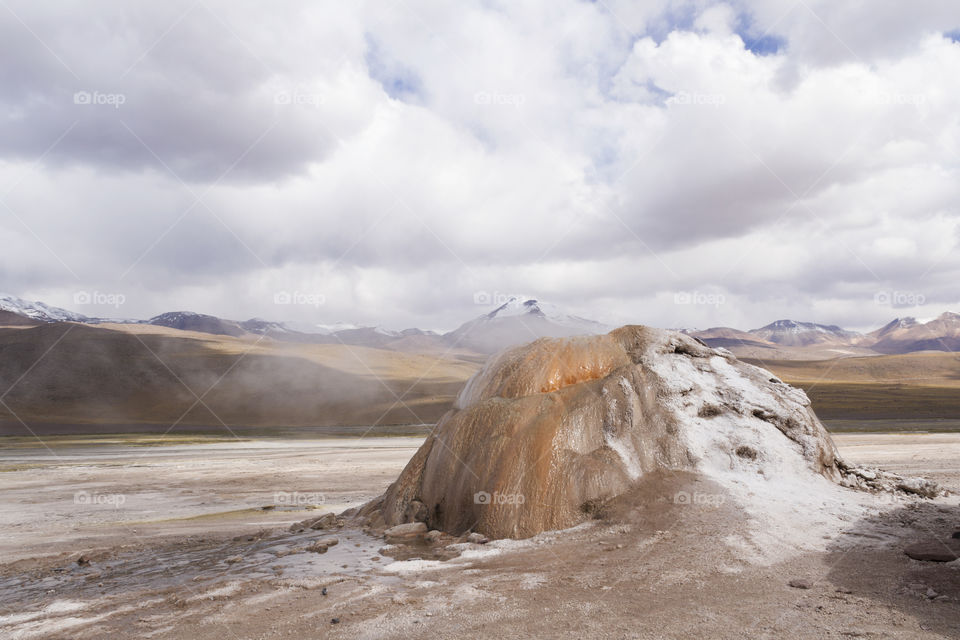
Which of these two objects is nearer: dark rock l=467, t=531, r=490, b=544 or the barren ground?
the barren ground

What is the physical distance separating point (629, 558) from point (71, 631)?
6.06 metres

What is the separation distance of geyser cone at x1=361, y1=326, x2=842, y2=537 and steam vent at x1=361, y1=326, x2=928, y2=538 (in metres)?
0.02

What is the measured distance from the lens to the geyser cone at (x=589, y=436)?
9000 millimetres

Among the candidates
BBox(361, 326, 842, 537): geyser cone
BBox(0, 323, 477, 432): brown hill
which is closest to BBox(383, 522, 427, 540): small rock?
BBox(361, 326, 842, 537): geyser cone

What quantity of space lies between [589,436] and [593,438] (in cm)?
8

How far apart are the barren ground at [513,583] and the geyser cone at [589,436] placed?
49 cm

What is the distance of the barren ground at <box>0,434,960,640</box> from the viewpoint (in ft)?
18.6

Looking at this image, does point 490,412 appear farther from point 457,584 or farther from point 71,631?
point 71,631

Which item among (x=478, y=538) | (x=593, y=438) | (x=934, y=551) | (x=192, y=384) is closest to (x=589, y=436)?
(x=593, y=438)

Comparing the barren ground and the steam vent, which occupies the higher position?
the steam vent

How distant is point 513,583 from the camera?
6879 millimetres

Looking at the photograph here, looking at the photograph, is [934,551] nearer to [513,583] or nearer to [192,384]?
[513,583]

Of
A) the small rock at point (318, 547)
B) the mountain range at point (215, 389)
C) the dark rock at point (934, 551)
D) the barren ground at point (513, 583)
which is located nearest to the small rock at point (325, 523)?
the barren ground at point (513, 583)

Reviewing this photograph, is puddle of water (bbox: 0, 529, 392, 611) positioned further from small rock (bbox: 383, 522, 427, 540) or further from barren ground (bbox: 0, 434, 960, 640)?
small rock (bbox: 383, 522, 427, 540)
